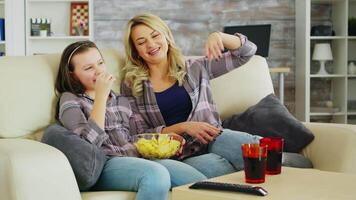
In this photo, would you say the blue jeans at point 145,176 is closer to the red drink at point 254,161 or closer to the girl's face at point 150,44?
the red drink at point 254,161

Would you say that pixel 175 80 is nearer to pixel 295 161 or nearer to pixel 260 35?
pixel 295 161

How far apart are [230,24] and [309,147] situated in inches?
101

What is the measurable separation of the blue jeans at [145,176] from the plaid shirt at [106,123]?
0.12 m

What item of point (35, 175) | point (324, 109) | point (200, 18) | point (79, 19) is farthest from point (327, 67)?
point (35, 175)

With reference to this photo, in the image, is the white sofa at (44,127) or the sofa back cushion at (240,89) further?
the sofa back cushion at (240,89)

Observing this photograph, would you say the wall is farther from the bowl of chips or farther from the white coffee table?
the white coffee table

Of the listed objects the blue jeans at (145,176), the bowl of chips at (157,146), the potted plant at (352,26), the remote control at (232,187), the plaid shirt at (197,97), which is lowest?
the blue jeans at (145,176)

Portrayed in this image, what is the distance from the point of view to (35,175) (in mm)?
1595

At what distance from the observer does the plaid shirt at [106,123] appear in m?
2.03

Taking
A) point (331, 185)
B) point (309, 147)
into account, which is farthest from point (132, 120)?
point (331, 185)

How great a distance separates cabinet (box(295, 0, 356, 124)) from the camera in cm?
454

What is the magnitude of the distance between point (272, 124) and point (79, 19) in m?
Answer: 2.79

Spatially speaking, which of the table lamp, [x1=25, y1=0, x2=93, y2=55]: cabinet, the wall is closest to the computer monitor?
the wall

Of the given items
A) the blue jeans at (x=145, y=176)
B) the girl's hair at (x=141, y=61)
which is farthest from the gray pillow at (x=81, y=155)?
the girl's hair at (x=141, y=61)
